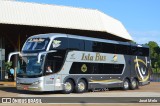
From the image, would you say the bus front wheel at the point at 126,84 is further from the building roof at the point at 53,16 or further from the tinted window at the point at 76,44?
the building roof at the point at 53,16

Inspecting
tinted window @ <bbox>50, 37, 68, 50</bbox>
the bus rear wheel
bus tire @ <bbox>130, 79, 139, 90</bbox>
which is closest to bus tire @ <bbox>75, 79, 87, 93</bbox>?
tinted window @ <bbox>50, 37, 68, 50</bbox>

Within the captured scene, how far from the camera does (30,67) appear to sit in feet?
78.1

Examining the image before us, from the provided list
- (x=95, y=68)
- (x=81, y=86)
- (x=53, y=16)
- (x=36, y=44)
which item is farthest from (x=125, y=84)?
(x=53, y=16)

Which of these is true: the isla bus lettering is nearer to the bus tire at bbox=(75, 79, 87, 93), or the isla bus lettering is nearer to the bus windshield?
the bus tire at bbox=(75, 79, 87, 93)

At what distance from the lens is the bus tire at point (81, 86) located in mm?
25669

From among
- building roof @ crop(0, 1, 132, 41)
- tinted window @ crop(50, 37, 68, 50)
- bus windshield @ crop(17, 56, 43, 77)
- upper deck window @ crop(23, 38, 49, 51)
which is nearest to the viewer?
bus windshield @ crop(17, 56, 43, 77)

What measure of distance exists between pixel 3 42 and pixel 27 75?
20.1 meters

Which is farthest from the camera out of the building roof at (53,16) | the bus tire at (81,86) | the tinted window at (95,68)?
the building roof at (53,16)

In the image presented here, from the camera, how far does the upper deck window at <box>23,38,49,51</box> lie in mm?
23688

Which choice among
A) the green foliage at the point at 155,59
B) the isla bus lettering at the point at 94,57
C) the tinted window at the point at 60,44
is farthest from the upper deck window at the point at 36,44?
the green foliage at the point at 155,59

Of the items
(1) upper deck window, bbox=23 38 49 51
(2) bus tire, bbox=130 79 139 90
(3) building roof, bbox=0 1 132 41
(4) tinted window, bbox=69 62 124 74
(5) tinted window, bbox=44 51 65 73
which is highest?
(3) building roof, bbox=0 1 132 41

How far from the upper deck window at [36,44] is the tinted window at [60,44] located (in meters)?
0.44

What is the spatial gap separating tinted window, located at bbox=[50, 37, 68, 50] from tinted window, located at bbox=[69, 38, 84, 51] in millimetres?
440

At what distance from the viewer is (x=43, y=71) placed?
76.7 feet
